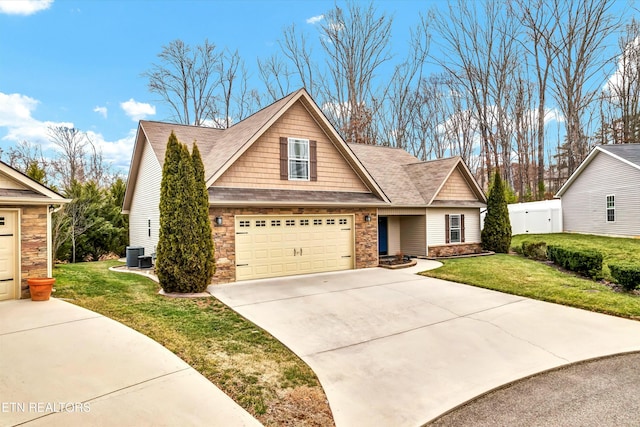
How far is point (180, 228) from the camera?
9305 millimetres

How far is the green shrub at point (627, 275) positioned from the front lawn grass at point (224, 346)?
9399 mm

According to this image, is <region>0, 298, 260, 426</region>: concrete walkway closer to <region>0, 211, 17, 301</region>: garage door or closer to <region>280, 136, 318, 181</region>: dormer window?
<region>0, 211, 17, 301</region>: garage door

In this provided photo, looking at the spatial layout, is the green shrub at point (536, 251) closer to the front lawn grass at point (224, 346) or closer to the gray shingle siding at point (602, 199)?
the gray shingle siding at point (602, 199)

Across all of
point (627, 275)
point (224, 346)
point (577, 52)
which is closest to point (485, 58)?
point (577, 52)

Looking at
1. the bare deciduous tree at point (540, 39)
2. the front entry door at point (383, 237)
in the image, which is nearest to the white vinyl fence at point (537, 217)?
the bare deciduous tree at point (540, 39)

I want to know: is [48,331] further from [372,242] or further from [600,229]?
[600,229]

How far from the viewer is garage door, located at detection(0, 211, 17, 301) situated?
8.12 meters

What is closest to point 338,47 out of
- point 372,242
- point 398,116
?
point 398,116

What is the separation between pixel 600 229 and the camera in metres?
20.4

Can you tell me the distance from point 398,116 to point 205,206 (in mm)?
27960

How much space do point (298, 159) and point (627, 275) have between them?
10130 millimetres

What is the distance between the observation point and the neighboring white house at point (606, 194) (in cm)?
1847

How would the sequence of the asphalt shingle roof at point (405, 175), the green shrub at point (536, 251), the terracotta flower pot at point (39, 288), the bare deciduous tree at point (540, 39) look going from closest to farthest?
the terracotta flower pot at point (39, 288) < the green shrub at point (536, 251) < the asphalt shingle roof at point (405, 175) < the bare deciduous tree at point (540, 39)

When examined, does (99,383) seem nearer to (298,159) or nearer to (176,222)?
(176,222)
